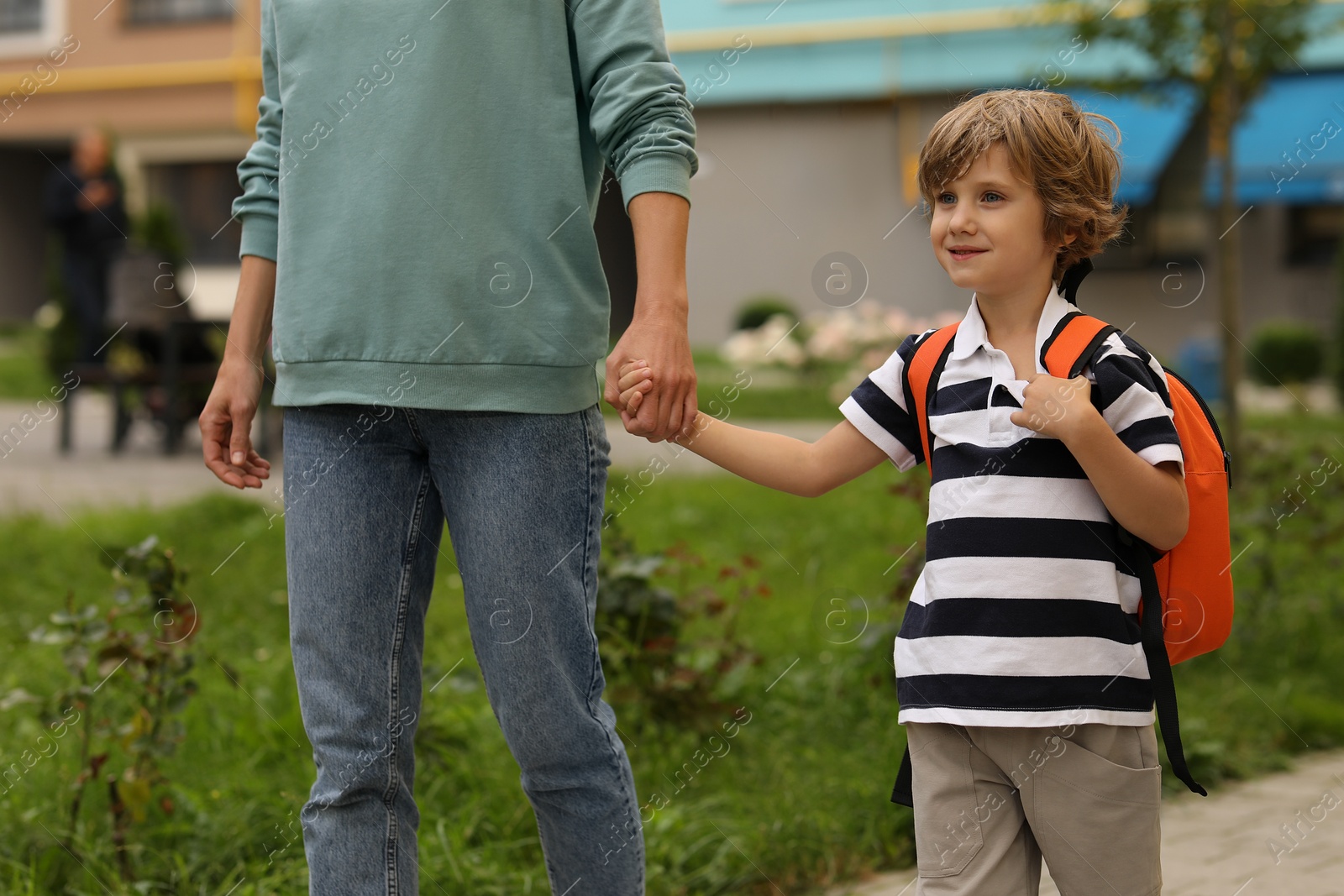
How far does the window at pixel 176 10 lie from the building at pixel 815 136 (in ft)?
0.11

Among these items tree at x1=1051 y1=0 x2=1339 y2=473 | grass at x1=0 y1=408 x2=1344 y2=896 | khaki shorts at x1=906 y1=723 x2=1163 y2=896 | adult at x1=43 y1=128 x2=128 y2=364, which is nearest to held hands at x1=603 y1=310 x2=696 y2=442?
khaki shorts at x1=906 y1=723 x2=1163 y2=896

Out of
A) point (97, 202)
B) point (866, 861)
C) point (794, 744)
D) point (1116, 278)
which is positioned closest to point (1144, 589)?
point (866, 861)

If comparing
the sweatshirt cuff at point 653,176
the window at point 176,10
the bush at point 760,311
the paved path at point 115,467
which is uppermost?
the window at point 176,10

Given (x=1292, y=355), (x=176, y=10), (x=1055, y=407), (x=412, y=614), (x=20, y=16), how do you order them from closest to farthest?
(x=1055, y=407) < (x=412, y=614) < (x=1292, y=355) < (x=176, y=10) < (x=20, y=16)

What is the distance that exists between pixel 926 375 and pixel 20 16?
72.4 ft

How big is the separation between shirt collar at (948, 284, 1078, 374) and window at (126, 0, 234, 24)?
18880mm

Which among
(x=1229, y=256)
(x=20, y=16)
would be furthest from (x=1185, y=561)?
(x=20, y=16)

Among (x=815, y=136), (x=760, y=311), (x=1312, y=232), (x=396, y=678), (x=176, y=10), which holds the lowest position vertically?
(x=760, y=311)

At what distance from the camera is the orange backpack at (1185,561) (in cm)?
176

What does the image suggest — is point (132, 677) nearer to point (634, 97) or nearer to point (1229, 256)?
point (634, 97)

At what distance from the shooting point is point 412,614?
202 centimetres

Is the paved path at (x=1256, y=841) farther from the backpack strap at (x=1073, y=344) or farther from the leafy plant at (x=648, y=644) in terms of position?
the backpack strap at (x=1073, y=344)

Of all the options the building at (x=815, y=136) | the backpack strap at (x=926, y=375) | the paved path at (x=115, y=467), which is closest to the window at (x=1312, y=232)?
the building at (x=815, y=136)

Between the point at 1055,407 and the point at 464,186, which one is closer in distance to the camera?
the point at 1055,407
